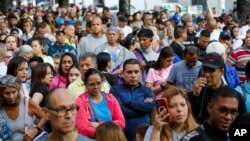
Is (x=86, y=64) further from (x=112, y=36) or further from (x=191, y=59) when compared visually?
(x=112, y=36)

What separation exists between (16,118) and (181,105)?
202cm

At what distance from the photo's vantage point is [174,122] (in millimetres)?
6109

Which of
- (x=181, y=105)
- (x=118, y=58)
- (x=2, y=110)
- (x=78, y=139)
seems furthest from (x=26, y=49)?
(x=78, y=139)

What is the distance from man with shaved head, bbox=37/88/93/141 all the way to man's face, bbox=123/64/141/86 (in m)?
3.08

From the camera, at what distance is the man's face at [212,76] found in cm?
750

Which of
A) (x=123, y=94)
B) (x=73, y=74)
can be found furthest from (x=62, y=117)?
(x=73, y=74)

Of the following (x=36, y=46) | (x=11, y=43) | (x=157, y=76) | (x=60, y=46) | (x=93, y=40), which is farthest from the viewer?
(x=60, y=46)

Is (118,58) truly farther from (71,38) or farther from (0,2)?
(0,2)

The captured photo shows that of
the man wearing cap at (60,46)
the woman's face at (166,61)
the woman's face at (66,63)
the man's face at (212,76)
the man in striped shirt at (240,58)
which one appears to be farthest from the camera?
the man wearing cap at (60,46)

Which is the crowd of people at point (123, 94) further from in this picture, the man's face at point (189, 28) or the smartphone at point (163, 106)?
the man's face at point (189, 28)

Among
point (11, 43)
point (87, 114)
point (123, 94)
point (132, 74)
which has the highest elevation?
point (11, 43)

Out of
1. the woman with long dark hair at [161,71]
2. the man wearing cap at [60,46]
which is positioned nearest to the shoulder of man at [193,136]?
the woman with long dark hair at [161,71]

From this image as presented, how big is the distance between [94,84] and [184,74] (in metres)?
2.25

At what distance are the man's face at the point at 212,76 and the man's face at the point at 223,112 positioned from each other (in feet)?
6.74
